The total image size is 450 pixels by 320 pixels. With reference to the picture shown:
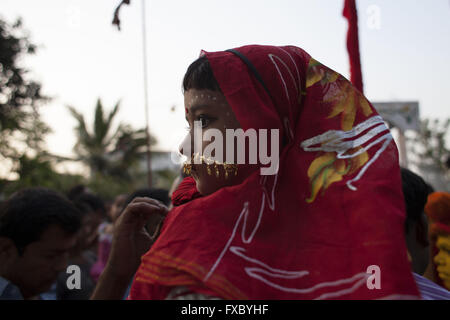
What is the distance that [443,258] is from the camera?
2465mm

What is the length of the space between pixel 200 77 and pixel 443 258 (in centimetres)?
214

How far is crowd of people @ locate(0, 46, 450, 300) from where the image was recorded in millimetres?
938

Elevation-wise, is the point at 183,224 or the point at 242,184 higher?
the point at 242,184

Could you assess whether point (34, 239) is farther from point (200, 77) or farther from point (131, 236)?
point (200, 77)

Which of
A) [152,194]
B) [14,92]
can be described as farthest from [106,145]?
[152,194]

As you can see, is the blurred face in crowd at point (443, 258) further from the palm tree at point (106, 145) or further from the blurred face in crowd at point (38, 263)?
the palm tree at point (106, 145)

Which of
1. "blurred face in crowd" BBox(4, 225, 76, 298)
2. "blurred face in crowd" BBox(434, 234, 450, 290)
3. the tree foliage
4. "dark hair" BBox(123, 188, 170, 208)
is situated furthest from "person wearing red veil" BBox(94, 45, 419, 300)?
the tree foliage

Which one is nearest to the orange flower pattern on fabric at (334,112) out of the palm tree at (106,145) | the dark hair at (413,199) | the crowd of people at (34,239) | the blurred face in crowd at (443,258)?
the dark hair at (413,199)

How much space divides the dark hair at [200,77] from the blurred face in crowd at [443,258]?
6.71 feet

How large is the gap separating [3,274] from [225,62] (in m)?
1.76

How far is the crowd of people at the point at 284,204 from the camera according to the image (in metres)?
0.94
